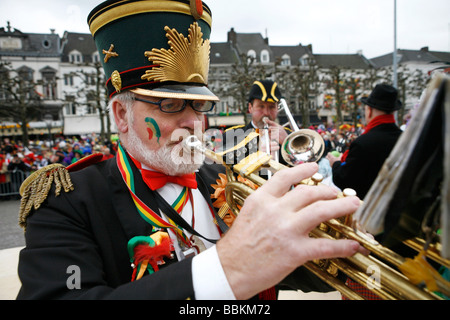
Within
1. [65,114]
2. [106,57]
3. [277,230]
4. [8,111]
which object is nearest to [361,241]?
[277,230]

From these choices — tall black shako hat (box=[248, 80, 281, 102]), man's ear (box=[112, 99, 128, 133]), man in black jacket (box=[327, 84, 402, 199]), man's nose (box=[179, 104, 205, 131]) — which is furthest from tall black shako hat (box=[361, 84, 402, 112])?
man's ear (box=[112, 99, 128, 133])

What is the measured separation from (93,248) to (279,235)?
0.91 meters

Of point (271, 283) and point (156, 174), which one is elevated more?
point (156, 174)

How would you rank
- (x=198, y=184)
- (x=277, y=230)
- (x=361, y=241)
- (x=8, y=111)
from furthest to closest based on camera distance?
(x=8, y=111), (x=198, y=184), (x=361, y=241), (x=277, y=230)

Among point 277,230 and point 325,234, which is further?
point 325,234

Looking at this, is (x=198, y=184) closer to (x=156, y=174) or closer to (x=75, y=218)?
(x=156, y=174)

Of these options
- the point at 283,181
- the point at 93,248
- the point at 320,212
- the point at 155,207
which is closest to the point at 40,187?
the point at 93,248

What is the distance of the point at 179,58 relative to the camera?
168 centimetres

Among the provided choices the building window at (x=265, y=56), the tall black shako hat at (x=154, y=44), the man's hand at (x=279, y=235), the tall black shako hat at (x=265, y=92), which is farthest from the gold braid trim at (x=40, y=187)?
the building window at (x=265, y=56)

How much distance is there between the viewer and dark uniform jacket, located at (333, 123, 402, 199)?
9.79ft

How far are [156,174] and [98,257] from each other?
0.56 m

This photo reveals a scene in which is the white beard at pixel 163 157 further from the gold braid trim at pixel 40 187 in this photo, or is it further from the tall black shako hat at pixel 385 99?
the tall black shako hat at pixel 385 99
